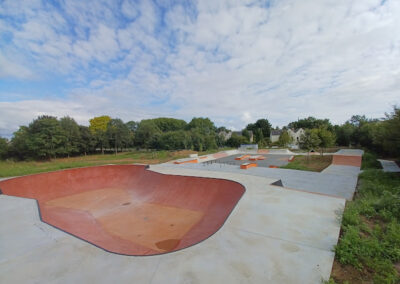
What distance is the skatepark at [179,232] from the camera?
231 cm

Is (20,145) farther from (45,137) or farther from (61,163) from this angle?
(61,163)

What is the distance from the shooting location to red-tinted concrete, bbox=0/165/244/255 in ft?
15.0

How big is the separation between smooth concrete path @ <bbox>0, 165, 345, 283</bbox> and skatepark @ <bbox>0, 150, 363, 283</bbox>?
0.05 feet

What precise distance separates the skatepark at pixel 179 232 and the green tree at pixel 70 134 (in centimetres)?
1915

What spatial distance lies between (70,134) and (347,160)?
117 ft

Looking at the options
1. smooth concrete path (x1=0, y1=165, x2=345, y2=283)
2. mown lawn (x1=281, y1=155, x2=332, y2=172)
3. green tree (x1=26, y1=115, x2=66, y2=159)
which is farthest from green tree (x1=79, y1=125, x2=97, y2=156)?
mown lawn (x1=281, y1=155, x2=332, y2=172)

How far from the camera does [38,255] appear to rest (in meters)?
2.79

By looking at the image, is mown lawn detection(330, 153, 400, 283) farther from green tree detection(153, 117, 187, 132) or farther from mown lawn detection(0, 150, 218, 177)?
green tree detection(153, 117, 187, 132)

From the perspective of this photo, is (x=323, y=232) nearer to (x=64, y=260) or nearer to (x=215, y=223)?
(x=215, y=223)

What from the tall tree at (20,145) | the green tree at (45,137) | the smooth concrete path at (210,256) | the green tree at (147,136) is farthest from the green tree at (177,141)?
the smooth concrete path at (210,256)

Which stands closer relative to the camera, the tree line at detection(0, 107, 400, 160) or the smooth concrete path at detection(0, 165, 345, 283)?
the smooth concrete path at detection(0, 165, 345, 283)

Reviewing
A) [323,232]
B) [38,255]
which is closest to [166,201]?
[38,255]

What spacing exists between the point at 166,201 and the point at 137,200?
1.74 meters

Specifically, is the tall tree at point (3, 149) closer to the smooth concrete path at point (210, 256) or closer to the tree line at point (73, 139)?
the tree line at point (73, 139)
